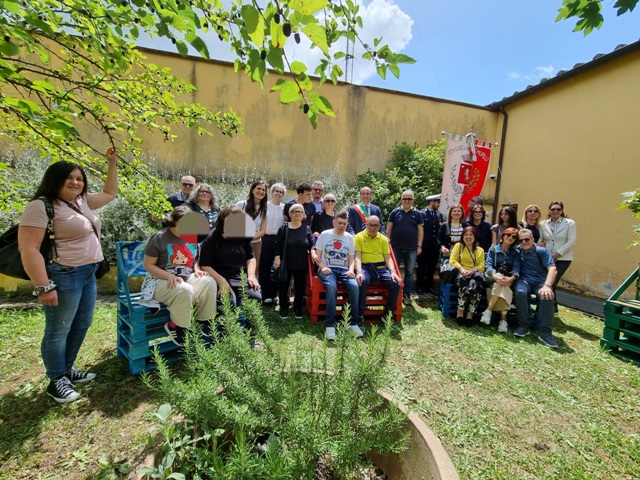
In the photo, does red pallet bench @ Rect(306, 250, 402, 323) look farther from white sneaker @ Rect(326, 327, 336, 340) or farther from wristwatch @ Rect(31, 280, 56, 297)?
wristwatch @ Rect(31, 280, 56, 297)

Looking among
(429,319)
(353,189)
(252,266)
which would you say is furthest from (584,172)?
(252,266)

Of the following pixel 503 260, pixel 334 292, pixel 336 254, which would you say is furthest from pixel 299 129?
pixel 503 260

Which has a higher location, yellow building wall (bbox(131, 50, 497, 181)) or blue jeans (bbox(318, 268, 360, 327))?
yellow building wall (bbox(131, 50, 497, 181))

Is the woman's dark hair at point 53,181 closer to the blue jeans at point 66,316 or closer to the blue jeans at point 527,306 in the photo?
the blue jeans at point 66,316

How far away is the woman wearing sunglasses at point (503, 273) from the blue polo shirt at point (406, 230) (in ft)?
4.05

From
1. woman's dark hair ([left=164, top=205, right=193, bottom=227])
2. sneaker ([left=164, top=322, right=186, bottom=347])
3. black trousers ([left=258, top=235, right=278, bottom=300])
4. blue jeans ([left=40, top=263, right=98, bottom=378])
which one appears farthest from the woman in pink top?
black trousers ([left=258, top=235, right=278, bottom=300])

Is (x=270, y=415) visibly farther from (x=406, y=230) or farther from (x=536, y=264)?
(x=536, y=264)

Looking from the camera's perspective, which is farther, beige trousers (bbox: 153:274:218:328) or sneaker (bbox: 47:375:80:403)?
beige trousers (bbox: 153:274:218:328)

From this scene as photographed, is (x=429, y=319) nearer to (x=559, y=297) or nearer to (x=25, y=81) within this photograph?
(x=559, y=297)

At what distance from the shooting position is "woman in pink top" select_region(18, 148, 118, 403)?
217cm

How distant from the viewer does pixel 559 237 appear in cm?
497

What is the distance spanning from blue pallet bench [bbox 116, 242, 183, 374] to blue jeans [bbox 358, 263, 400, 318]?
7.83 ft

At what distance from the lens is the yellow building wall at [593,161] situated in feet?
22.3

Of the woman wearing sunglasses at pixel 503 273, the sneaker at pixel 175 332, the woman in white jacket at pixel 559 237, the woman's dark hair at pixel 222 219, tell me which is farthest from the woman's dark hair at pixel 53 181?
the woman in white jacket at pixel 559 237
